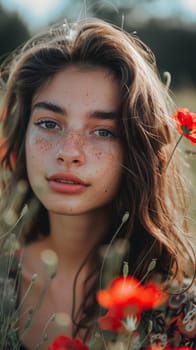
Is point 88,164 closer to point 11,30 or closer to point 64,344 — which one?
point 64,344

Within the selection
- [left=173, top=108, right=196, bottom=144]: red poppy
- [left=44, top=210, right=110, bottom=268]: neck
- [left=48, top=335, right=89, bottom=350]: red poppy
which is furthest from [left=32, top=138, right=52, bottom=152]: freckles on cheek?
[left=48, top=335, right=89, bottom=350]: red poppy

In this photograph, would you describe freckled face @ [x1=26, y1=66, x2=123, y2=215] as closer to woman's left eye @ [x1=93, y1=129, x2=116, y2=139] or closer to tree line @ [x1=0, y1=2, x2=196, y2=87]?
woman's left eye @ [x1=93, y1=129, x2=116, y2=139]

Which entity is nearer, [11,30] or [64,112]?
[64,112]

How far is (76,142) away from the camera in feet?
7.47

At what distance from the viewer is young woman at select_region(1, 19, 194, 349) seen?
2303 millimetres

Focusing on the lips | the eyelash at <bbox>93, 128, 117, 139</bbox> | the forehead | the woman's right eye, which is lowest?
the lips

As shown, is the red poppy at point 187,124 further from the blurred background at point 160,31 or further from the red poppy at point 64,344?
the blurred background at point 160,31

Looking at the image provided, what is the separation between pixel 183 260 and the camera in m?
2.54

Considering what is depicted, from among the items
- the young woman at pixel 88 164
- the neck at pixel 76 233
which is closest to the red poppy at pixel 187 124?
the young woman at pixel 88 164

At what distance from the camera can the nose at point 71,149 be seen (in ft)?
7.30

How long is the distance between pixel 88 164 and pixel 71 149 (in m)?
0.06

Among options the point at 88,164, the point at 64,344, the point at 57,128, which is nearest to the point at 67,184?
the point at 88,164

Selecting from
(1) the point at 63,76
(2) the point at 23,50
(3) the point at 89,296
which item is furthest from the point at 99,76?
(3) the point at 89,296

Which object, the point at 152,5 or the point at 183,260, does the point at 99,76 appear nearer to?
the point at 183,260
